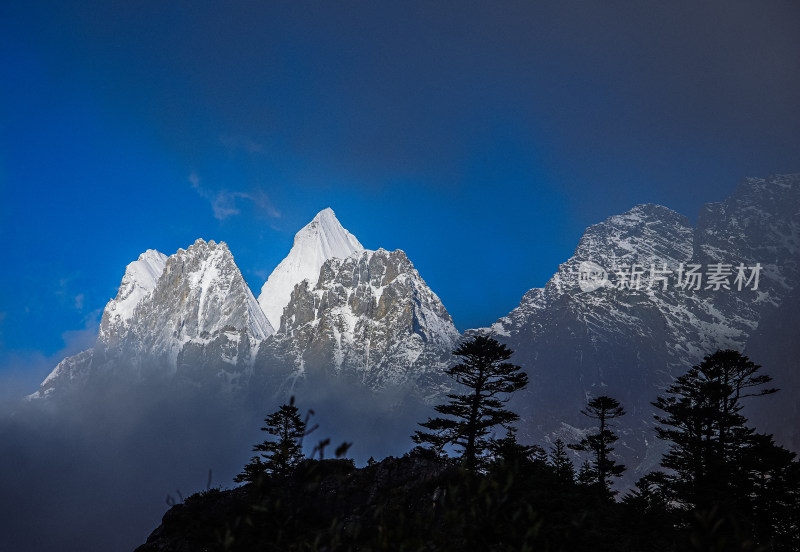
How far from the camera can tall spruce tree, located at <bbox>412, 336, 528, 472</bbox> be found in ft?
95.5

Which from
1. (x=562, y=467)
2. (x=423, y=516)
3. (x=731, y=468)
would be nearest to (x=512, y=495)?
(x=423, y=516)

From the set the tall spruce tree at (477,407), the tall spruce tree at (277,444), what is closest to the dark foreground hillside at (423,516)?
the tall spruce tree at (477,407)

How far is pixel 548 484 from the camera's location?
821 inches

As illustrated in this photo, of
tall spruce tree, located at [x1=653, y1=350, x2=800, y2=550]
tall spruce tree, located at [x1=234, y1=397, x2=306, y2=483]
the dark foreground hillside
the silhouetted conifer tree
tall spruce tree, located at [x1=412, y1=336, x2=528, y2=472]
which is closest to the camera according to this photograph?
the dark foreground hillside

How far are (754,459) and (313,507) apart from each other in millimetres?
26983

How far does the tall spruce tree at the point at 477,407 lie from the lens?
2909 cm

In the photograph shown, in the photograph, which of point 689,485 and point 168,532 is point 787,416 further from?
point 168,532

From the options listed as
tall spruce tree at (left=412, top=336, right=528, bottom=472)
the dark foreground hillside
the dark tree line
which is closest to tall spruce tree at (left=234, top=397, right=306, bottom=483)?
the dark tree line

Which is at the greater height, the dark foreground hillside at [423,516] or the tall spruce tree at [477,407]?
the tall spruce tree at [477,407]

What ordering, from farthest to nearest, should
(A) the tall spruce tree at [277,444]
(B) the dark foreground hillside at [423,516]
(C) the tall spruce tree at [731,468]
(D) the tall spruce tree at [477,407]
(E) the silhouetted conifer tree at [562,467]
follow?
(A) the tall spruce tree at [277,444] < (D) the tall spruce tree at [477,407] < (E) the silhouetted conifer tree at [562,467] < (C) the tall spruce tree at [731,468] < (B) the dark foreground hillside at [423,516]

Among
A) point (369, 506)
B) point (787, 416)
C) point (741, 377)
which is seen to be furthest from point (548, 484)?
point (787, 416)

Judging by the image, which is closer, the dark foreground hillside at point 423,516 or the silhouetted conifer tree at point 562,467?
the dark foreground hillside at point 423,516

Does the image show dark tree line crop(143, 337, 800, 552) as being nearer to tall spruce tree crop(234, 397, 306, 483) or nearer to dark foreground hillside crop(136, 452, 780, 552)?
dark foreground hillside crop(136, 452, 780, 552)

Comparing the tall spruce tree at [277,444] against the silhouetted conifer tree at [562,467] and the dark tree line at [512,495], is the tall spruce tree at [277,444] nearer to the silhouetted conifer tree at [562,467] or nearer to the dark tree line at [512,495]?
the dark tree line at [512,495]
